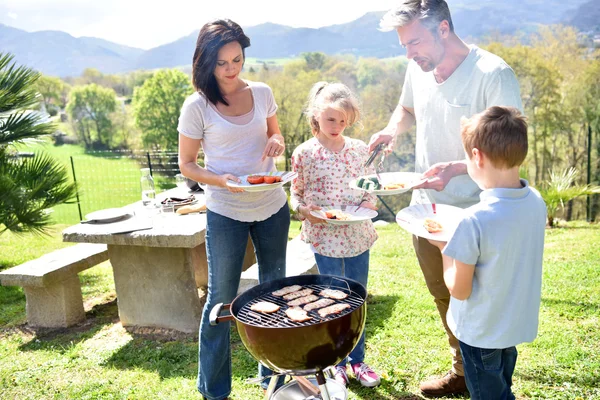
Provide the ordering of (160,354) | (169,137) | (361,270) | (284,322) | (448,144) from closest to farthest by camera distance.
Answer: (284,322), (448,144), (361,270), (160,354), (169,137)

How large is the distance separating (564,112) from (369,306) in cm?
2372

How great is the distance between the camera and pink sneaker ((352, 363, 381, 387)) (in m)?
2.91

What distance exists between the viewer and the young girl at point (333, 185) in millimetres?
2807

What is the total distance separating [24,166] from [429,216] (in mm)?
4794

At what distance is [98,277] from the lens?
18.6 ft

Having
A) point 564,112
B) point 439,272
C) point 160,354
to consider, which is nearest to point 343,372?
point 439,272

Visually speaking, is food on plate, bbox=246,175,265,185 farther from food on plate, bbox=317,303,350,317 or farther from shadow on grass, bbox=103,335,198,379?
shadow on grass, bbox=103,335,198,379

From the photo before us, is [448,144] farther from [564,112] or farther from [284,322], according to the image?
[564,112]

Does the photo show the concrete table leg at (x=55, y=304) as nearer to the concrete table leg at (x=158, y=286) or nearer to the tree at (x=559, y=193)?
the concrete table leg at (x=158, y=286)

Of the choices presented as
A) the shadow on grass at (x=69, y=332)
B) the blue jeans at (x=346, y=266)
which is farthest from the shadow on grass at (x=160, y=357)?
the blue jeans at (x=346, y=266)

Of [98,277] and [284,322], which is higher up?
[284,322]

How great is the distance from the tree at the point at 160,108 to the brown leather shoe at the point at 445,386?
36.2 metres

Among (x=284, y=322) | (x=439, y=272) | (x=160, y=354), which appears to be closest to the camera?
(x=284, y=322)

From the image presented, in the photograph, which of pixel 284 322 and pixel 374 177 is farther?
pixel 374 177
